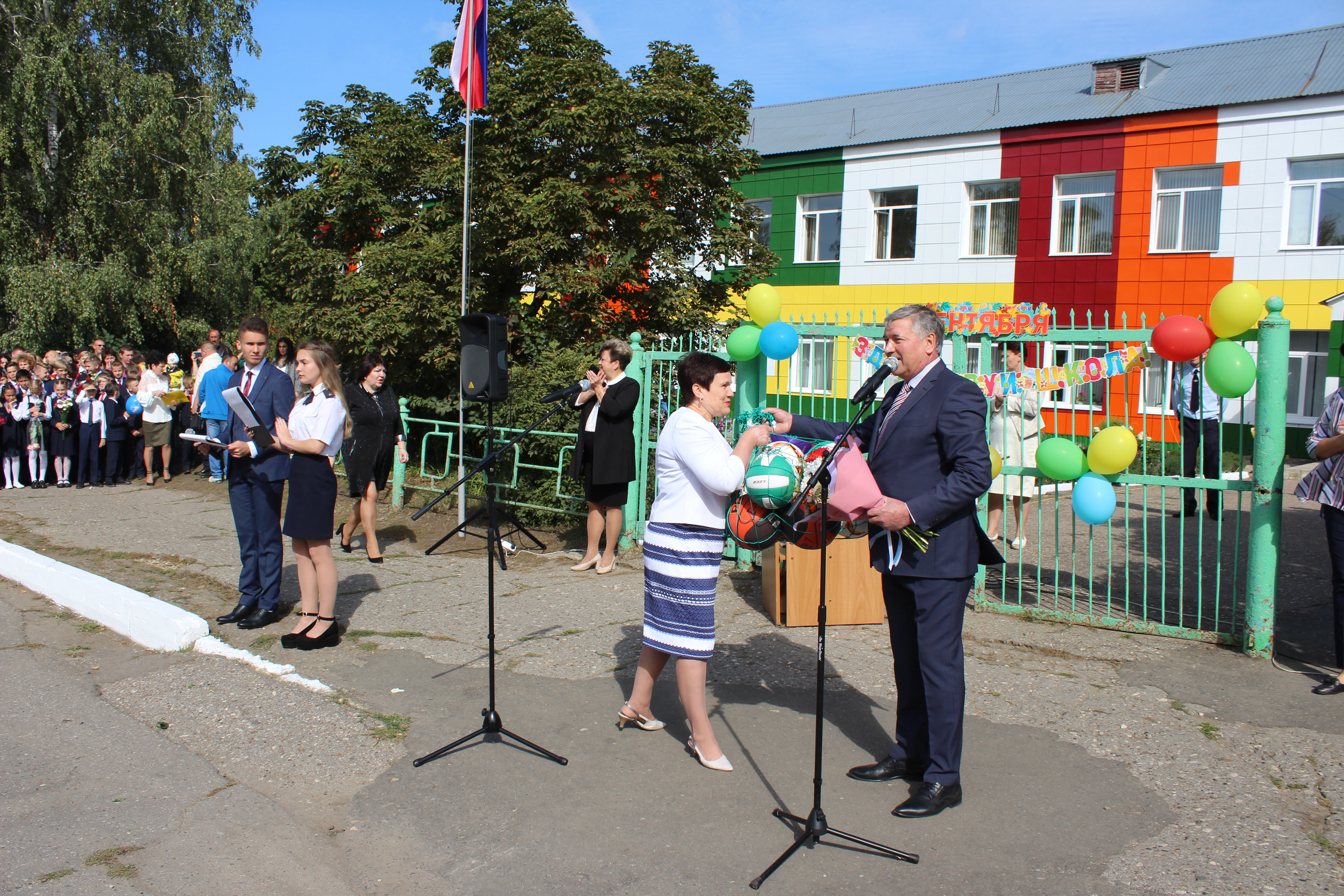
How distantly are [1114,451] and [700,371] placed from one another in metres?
3.20

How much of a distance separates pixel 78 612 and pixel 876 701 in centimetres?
565

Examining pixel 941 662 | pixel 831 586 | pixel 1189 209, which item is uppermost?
pixel 1189 209

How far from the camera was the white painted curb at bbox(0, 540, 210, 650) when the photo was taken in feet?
18.9

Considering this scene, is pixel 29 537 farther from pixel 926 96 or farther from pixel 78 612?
pixel 926 96

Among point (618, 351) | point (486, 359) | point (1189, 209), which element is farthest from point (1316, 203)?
point (486, 359)

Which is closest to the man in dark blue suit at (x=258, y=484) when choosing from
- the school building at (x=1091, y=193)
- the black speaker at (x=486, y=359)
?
the black speaker at (x=486, y=359)

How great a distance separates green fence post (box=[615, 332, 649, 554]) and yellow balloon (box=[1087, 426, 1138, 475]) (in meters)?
3.89

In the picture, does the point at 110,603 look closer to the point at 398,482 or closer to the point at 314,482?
the point at 314,482

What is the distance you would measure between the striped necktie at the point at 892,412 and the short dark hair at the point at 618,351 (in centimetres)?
392

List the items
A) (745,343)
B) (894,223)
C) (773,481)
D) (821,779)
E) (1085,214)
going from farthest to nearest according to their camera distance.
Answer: (894,223), (1085,214), (745,343), (773,481), (821,779)

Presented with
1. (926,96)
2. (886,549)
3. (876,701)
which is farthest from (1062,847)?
A: (926,96)

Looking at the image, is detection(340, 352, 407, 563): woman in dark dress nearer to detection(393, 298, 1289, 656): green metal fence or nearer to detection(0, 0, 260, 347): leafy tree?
detection(393, 298, 1289, 656): green metal fence

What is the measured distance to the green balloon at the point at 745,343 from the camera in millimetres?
7152

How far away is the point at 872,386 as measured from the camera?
3.62 meters
